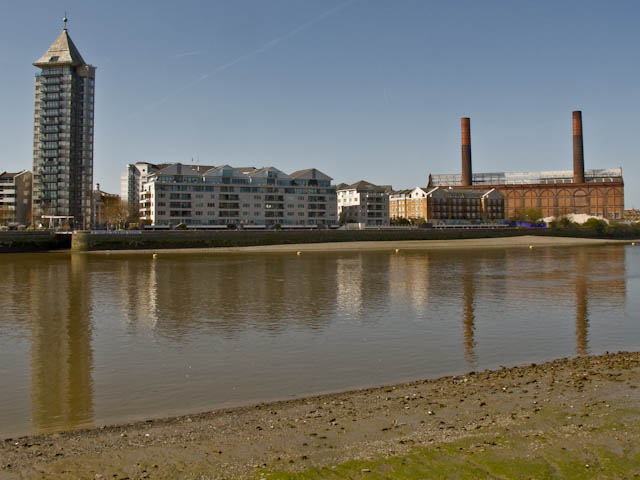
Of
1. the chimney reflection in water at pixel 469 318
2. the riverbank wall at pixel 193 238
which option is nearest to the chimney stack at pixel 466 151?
the riverbank wall at pixel 193 238

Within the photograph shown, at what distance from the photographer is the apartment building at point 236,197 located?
136 m

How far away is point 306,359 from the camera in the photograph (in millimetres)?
20000

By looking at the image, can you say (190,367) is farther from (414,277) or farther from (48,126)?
(48,126)

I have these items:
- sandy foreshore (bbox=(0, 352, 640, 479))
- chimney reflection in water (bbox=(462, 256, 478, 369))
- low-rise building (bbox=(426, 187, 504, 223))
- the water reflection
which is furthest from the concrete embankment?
sandy foreshore (bbox=(0, 352, 640, 479))

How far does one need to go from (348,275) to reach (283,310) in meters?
23.5

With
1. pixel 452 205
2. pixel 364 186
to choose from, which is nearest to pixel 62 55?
pixel 364 186

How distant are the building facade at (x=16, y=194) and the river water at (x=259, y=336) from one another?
12265cm

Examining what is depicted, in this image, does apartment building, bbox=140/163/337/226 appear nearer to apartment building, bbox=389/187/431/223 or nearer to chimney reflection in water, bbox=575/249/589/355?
apartment building, bbox=389/187/431/223

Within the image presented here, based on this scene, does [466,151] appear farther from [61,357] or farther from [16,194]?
[61,357]

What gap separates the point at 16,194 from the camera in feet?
514

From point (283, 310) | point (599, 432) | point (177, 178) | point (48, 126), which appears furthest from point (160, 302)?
point (48, 126)

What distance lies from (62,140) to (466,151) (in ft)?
397

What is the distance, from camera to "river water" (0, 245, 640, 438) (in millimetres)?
15922

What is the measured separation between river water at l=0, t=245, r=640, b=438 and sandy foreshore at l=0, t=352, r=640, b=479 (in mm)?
2152
